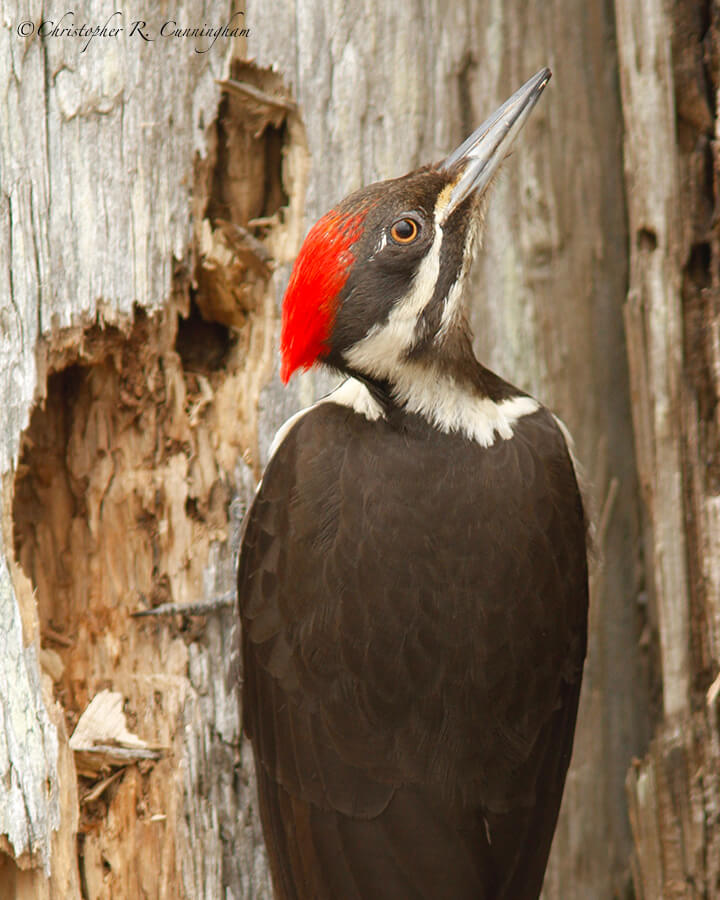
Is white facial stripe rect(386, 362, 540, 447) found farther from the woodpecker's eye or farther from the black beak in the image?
the black beak

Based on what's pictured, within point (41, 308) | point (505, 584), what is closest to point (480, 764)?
point (505, 584)

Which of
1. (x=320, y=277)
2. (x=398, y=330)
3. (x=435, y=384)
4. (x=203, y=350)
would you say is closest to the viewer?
(x=320, y=277)

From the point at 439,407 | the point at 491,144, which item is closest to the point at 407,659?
the point at 439,407

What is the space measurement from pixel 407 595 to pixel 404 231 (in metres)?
0.90

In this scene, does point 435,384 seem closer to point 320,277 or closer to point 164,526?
point 320,277

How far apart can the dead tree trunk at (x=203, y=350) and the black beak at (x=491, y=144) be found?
35cm

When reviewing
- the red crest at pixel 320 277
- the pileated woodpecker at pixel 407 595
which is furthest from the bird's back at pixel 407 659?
the red crest at pixel 320 277

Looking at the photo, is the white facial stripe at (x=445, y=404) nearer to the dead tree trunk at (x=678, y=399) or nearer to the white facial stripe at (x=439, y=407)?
the white facial stripe at (x=439, y=407)

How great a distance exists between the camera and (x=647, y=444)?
3428 mm

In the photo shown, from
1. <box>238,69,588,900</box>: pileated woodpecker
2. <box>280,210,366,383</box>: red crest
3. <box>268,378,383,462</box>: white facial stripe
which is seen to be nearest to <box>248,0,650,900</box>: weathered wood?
<box>268,378,383,462</box>: white facial stripe

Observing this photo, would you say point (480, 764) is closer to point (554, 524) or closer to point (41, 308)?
point (554, 524)

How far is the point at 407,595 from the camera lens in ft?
9.70

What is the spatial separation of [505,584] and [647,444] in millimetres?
718

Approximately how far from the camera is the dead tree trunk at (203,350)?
10.0ft
